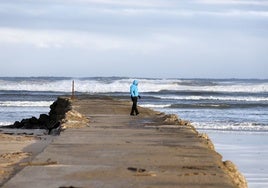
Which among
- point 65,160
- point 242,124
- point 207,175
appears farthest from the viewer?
point 242,124

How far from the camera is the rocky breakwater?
57.7ft

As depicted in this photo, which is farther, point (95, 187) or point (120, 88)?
point (120, 88)

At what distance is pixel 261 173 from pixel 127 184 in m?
6.57

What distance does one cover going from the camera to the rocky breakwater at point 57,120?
1758cm

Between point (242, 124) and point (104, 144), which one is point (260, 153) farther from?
point (242, 124)

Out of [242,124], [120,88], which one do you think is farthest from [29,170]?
[120,88]

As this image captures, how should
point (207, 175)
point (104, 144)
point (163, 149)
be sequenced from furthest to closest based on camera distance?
point (104, 144) < point (163, 149) < point (207, 175)

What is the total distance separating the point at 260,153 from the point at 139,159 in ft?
26.2

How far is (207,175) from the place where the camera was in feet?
28.0

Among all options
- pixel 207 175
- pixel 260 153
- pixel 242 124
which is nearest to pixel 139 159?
pixel 207 175

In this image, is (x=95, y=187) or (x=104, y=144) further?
(x=104, y=144)

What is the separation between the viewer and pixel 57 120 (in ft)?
72.9

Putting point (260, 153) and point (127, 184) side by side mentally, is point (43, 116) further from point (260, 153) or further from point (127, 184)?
point (127, 184)

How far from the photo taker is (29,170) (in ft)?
29.2
